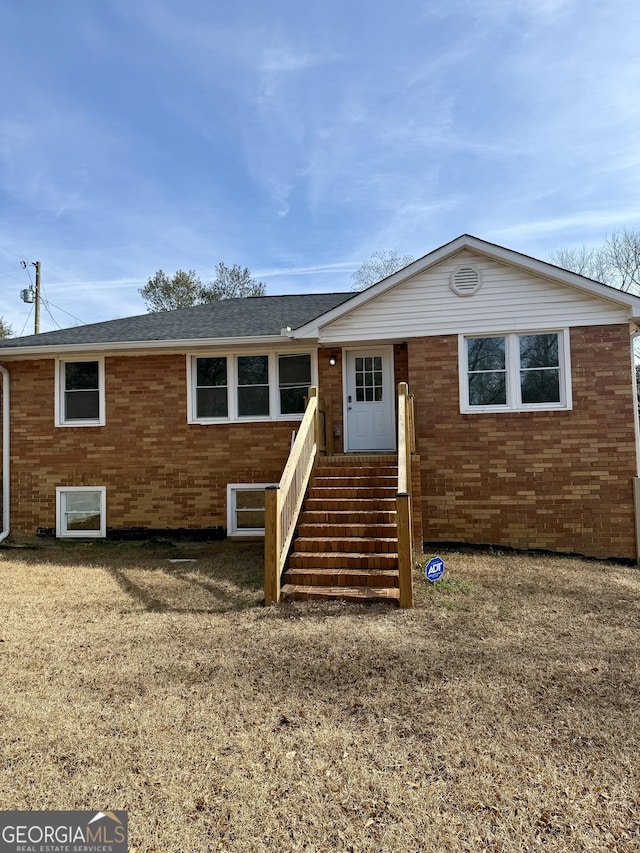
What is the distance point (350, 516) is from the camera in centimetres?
713

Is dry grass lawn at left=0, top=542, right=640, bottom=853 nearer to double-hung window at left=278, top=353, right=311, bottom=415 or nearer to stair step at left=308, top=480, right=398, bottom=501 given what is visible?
stair step at left=308, top=480, right=398, bottom=501

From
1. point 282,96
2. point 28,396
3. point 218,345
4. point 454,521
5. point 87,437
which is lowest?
point 454,521

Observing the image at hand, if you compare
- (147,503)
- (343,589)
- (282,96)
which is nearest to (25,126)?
(282,96)

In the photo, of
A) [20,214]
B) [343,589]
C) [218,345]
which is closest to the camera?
[343,589]

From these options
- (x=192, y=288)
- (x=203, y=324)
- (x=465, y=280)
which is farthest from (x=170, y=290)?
(x=465, y=280)

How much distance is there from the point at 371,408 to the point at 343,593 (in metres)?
4.63

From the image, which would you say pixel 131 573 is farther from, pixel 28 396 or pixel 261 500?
pixel 28 396

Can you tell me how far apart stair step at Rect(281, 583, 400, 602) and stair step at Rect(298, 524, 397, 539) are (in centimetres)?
95

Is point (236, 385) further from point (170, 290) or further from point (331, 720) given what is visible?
point (170, 290)

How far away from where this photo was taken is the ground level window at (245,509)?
9.93 m

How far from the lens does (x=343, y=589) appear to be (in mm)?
5980

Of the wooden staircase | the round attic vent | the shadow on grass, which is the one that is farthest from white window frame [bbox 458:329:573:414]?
the shadow on grass

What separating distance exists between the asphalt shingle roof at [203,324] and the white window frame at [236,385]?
1.61ft

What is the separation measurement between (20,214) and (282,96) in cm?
1178
